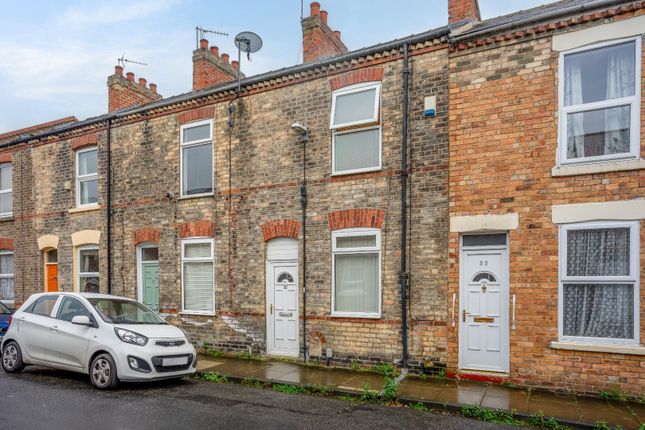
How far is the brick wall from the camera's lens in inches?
305

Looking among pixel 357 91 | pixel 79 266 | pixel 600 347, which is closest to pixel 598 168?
pixel 600 347

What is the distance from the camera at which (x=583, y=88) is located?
26.8 ft

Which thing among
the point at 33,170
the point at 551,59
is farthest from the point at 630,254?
the point at 33,170

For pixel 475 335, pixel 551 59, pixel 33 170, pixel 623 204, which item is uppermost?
pixel 551 59

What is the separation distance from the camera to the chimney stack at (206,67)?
13766mm

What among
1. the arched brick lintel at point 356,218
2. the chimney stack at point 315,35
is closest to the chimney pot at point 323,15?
the chimney stack at point 315,35

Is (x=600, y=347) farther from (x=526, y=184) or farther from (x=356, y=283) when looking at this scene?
(x=356, y=283)

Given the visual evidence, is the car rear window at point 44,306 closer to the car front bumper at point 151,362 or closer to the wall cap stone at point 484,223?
the car front bumper at point 151,362

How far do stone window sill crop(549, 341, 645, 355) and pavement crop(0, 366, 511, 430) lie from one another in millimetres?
2183

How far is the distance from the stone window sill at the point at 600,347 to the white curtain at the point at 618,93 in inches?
120

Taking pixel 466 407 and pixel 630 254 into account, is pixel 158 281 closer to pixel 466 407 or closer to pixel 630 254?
pixel 466 407

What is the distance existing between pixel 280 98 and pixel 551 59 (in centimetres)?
563

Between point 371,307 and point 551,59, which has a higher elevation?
point 551,59

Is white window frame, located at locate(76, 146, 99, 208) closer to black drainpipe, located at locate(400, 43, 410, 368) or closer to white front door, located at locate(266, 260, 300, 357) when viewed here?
white front door, located at locate(266, 260, 300, 357)
